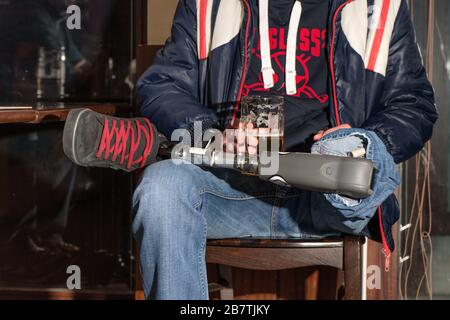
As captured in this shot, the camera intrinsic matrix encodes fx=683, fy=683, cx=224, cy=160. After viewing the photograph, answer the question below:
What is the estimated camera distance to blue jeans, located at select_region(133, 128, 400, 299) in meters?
1.23

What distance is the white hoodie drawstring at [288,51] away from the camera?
159 cm

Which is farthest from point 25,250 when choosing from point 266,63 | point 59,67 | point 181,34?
point 266,63

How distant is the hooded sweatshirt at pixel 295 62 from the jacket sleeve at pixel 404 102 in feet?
0.47

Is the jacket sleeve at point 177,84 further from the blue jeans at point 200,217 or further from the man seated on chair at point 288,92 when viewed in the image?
the blue jeans at point 200,217

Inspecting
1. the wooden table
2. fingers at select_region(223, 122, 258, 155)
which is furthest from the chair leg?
the wooden table

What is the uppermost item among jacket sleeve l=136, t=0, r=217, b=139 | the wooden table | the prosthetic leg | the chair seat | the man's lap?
jacket sleeve l=136, t=0, r=217, b=139

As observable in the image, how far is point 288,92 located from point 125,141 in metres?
0.49

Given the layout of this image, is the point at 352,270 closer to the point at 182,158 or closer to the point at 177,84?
the point at 182,158

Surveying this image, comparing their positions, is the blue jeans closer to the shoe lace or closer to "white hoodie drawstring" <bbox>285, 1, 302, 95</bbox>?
the shoe lace

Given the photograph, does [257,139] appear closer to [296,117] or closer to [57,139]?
[296,117]

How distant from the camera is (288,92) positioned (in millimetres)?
1591

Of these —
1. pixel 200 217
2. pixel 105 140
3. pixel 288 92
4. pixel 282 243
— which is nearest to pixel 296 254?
pixel 282 243

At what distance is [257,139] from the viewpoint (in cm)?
134
